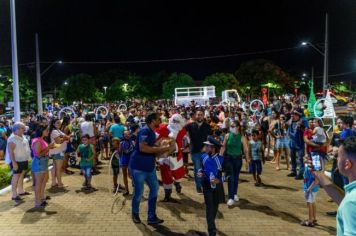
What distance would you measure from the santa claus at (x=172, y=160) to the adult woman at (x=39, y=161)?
96.6 inches

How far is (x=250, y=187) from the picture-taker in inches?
412

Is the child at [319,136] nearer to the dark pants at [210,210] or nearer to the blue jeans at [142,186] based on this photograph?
the dark pants at [210,210]

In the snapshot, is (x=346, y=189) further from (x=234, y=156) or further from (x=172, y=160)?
(x=172, y=160)

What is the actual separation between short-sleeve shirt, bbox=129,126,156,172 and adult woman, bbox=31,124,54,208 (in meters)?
2.20

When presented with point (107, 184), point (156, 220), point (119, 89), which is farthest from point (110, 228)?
point (119, 89)

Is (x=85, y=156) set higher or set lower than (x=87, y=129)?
lower

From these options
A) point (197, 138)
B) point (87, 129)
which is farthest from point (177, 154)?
point (87, 129)

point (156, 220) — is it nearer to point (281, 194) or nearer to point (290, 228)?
point (290, 228)

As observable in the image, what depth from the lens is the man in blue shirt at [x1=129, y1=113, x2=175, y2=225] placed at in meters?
7.35

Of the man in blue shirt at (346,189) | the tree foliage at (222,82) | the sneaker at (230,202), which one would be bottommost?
the sneaker at (230,202)

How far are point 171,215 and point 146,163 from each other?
4.46ft

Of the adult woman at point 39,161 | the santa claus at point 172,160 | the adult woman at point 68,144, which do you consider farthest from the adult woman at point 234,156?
the adult woman at point 68,144

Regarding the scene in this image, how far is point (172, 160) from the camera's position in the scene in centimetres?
951

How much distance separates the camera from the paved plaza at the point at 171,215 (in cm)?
715
